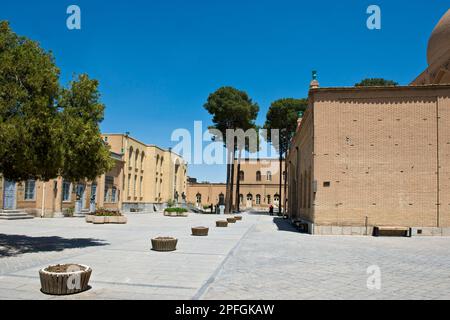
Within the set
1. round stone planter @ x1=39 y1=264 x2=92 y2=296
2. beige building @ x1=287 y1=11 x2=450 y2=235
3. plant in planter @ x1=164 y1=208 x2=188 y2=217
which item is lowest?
plant in planter @ x1=164 y1=208 x2=188 y2=217

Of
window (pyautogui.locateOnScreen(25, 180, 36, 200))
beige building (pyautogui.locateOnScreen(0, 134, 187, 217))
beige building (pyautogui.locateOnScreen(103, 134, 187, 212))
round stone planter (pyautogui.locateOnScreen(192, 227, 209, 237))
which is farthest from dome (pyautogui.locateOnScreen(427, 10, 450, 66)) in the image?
beige building (pyautogui.locateOnScreen(103, 134, 187, 212))

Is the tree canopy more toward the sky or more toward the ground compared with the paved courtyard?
more toward the sky

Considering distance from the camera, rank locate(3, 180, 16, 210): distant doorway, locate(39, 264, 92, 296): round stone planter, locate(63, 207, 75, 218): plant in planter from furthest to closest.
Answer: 1. locate(63, 207, 75, 218): plant in planter
2. locate(3, 180, 16, 210): distant doorway
3. locate(39, 264, 92, 296): round stone planter

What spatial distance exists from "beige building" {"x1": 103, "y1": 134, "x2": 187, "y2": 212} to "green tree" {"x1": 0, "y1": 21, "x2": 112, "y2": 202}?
3174 centimetres

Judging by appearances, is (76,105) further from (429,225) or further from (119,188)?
(119,188)

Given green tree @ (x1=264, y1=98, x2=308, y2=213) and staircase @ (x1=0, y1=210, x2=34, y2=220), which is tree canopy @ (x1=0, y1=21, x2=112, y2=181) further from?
green tree @ (x1=264, y1=98, x2=308, y2=213)

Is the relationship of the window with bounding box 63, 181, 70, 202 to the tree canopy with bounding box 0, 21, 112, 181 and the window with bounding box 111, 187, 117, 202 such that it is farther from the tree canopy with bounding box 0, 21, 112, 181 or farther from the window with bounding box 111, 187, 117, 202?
the tree canopy with bounding box 0, 21, 112, 181

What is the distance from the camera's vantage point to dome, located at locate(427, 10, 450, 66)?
26.5 meters

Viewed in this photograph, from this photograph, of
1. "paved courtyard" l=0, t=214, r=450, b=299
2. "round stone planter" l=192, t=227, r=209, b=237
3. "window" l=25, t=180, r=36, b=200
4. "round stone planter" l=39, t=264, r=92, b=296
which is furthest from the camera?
"window" l=25, t=180, r=36, b=200

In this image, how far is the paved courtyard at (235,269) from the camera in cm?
693

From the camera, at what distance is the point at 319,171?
19.1m

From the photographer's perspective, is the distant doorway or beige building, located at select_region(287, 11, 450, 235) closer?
beige building, located at select_region(287, 11, 450, 235)
